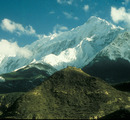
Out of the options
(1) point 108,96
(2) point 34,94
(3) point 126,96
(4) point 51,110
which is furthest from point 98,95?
(2) point 34,94

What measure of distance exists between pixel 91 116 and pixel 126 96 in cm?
5146

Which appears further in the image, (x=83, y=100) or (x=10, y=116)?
(x=83, y=100)

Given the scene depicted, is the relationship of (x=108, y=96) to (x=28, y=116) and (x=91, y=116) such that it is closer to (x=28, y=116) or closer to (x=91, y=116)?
(x=91, y=116)

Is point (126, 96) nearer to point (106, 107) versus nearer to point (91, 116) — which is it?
point (106, 107)

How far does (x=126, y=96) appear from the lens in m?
198

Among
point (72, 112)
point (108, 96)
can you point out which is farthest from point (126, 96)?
point (72, 112)

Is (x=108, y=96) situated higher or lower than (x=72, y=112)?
higher

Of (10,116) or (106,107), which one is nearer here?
(10,116)

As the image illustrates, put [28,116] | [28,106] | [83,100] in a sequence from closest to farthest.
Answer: [28,116]
[28,106]
[83,100]

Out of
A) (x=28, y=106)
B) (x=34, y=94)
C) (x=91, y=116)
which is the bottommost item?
(x=91, y=116)

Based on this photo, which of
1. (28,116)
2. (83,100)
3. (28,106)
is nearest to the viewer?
(28,116)

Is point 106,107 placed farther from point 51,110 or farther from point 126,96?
point 51,110

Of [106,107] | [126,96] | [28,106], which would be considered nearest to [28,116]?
[28,106]

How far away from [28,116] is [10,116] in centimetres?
1539
